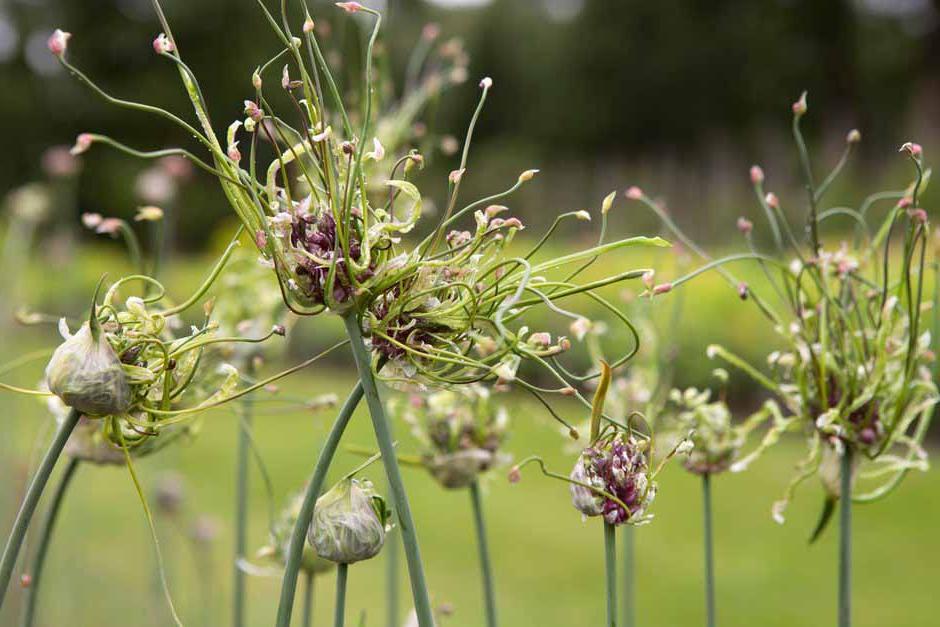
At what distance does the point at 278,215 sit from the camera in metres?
0.56

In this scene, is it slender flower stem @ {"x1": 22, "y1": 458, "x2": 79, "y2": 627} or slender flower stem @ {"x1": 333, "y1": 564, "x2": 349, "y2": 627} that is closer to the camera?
slender flower stem @ {"x1": 333, "y1": 564, "x2": 349, "y2": 627}

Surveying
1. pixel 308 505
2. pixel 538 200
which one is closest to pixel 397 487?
pixel 308 505

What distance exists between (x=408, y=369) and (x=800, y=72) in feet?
Answer: 40.8

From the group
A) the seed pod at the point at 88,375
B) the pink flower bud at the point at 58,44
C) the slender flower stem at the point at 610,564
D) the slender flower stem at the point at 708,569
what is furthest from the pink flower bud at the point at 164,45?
the slender flower stem at the point at 708,569

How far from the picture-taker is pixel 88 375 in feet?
1.75

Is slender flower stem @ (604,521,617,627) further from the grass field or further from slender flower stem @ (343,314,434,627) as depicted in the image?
the grass field

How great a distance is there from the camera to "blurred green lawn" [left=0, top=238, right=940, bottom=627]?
2592mm

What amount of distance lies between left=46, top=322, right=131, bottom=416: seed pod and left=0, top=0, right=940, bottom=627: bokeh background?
1.37 feet

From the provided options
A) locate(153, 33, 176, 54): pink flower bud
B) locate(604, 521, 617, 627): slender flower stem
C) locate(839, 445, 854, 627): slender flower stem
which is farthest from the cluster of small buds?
locate(153, 33, 176, 54): pink flower bud

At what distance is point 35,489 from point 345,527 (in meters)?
0.17

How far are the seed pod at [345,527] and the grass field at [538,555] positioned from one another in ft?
5.49

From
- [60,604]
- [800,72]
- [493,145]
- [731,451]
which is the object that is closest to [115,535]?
[60,604]

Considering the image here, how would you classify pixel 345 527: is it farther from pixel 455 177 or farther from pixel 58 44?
pixel 58 44

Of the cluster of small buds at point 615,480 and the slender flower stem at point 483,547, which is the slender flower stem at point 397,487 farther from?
the slender flower stem at point 483,547
